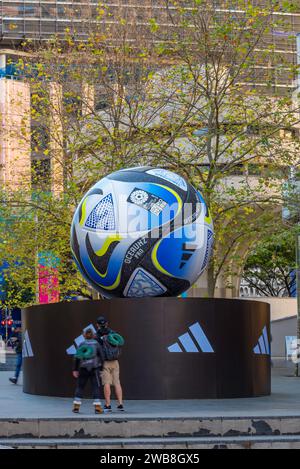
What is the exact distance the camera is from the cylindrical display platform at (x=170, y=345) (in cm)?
1583

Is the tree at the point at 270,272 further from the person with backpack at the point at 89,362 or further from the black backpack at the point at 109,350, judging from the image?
the person with backpack at the point at 89,362

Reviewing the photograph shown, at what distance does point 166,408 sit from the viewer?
1411 cm

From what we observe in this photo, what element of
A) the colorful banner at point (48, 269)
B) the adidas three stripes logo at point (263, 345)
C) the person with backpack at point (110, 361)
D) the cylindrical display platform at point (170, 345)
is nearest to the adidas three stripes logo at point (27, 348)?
the cylindrical display platform at point (170, 345)

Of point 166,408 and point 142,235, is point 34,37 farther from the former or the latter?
point 166,408

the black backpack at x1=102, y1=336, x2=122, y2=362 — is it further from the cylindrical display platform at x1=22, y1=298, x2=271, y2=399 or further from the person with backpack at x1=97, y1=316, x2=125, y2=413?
the cylindrical display platform at x1=22, y1=298, x2=271, y2=399

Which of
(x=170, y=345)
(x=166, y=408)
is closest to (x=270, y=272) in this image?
(x=170, y=345)

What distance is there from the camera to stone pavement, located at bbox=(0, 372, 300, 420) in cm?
1274

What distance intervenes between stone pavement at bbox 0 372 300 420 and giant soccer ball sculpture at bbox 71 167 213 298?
211 cm

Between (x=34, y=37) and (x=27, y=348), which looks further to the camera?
(x=34, y=37)

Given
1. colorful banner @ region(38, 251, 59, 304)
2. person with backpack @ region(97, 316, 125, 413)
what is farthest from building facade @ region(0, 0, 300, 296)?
person with backpack @ region(97, 316, 125, 413)

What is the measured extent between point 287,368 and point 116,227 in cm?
1906

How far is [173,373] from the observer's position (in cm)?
Result: 1581

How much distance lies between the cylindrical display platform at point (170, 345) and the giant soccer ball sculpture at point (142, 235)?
1.44 feet

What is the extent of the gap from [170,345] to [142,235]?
6.93ft
